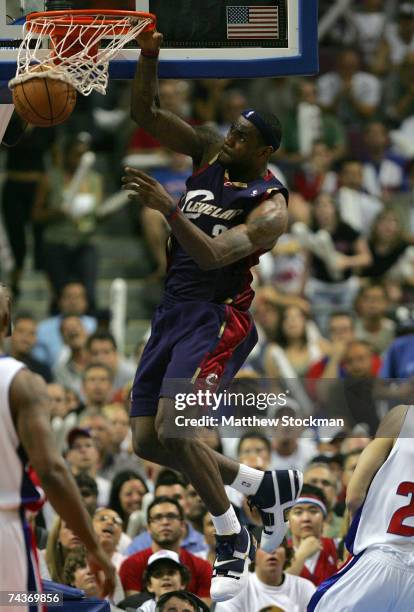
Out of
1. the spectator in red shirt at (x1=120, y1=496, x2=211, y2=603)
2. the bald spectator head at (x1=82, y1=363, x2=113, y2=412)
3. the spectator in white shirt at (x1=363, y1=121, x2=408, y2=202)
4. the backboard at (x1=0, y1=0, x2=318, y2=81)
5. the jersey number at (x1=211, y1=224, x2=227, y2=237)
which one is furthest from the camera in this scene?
the spectator in white shirt at (x1=363, y1=121, x2=408, y2=202)

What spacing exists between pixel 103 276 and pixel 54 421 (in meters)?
5.20

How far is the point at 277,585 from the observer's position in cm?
1017

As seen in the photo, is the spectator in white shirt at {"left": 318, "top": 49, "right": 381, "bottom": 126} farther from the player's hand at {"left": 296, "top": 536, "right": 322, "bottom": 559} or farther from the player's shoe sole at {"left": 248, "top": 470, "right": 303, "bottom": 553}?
the player's shoe sole at {"left": 248, "top": 470, "right": 303, "bottom": 553}

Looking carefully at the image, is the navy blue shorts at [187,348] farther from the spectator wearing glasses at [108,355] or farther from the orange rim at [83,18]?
the spectator wearing glasses at [108,355]

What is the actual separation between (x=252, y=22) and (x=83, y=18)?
1101 millimetres

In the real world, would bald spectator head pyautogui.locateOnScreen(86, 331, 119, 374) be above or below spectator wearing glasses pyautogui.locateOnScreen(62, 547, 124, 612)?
above

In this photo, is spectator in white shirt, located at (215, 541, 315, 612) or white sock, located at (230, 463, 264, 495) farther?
spectator in white shirt, located at (215, 541, 315, 612)

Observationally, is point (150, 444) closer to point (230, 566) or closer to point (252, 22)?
point (230, 566)

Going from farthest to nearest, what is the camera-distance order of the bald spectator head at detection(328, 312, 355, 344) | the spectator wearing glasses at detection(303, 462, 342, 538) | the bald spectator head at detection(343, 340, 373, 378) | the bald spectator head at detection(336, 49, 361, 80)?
the bald spectator head at detection(336, 49, 361, 80) < the bald spectator head at detection(328, 312, 355, 344) < the bald spectator head at detection(343, 340, 373, 378) < the spectator wearing glasses at detection(303, 462, 342, 538)

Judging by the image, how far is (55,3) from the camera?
9.68m

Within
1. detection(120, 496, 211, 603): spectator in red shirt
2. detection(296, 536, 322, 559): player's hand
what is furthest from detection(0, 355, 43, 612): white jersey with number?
detection(296, 536, 322, 559): player's hand

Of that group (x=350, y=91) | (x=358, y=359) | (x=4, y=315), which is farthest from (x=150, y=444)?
(x=350, y=91)

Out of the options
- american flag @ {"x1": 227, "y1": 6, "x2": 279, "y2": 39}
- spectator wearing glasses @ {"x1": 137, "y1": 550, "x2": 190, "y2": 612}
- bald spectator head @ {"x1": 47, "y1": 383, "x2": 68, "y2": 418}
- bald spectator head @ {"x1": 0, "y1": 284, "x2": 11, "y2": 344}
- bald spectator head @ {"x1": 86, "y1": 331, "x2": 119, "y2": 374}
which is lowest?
spectator wearing glasses @ {"x1": 137, "y1": 550, "x2": 190, "y2": 612}

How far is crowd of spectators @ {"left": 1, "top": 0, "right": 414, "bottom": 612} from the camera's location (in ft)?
34.6
